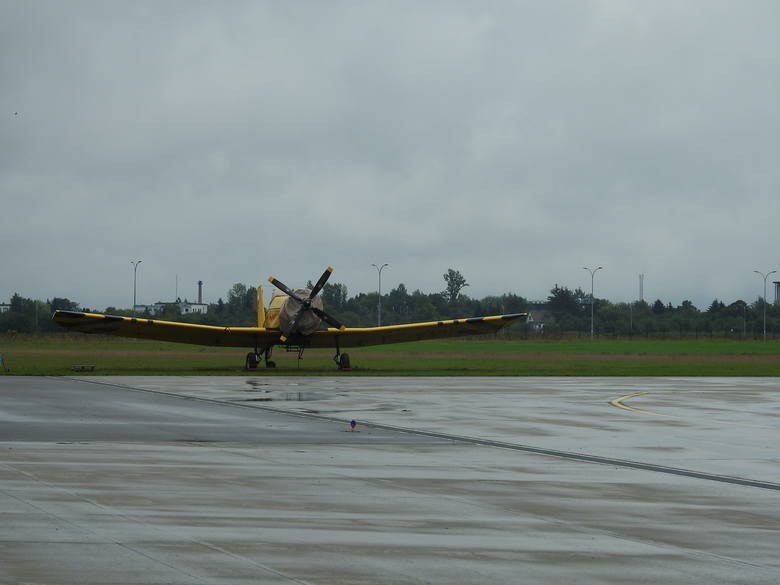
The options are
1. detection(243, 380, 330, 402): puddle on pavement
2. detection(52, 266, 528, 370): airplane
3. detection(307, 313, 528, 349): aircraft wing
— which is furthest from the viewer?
detection(307, 313, 528, 349): aircraft wing

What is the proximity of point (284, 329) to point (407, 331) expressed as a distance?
6157 mm

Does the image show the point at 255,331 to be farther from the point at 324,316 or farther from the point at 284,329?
the point at 324,316

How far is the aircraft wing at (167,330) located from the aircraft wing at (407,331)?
246 cm

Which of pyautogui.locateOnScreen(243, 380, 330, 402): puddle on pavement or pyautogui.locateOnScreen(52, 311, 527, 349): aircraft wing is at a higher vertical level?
pyautogui.locateOnScreen(52, 311, 527, 349): aircraft wing

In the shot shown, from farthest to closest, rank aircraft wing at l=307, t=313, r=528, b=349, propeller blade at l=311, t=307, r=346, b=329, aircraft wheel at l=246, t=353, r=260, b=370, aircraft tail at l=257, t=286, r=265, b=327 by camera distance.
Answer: aircraft tail at l=257, t=286, r=265, b=327, aircraft wing at l=307, t=313, r=528, b=349, propeller blade at l=311, t=307, r=346, b=329, aircraft wheel at l=246, t=353, r=260, b=370

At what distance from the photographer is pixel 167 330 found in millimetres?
48719

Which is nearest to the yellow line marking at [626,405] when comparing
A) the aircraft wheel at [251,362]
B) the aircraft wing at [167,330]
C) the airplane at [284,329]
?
the airplane at [284,329]

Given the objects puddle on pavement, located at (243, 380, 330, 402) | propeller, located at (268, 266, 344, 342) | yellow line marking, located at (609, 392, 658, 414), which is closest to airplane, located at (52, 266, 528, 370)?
propeller, located at (268, 266, 344, 342)

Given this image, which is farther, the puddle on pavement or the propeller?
the propeller

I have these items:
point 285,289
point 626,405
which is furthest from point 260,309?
point 626,405

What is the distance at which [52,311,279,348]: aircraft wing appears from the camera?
45906 mm

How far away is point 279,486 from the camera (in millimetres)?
12195

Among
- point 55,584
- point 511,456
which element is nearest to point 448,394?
point 511,456

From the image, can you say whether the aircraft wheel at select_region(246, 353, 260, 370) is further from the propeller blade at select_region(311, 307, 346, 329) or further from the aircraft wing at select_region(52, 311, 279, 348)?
the propeller blade at select_region(311, 307, 346, 329)
